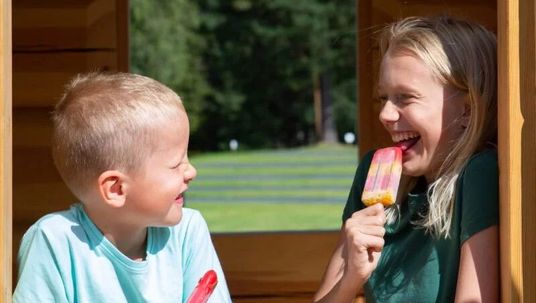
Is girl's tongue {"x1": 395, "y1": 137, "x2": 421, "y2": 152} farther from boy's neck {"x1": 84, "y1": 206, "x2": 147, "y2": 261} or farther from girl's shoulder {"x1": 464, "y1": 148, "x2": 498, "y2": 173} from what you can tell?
boy's neck {"x1": 84, "y1": 206, "x2": 147, "y2": 261}

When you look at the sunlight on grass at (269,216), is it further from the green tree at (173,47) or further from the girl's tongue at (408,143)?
the girl's tongue at (408,143)

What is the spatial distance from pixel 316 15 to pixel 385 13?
23.5 m

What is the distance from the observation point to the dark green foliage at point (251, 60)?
26281mm

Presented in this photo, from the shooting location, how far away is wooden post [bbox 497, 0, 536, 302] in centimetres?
230

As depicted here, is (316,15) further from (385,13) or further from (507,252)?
(507,252)

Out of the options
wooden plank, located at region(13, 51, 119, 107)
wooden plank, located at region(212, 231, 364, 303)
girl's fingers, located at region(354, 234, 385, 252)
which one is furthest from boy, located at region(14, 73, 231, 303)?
wooden plank, located at region(212, 231, 364, 303)

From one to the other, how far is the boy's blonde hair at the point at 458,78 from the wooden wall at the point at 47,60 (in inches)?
86.6

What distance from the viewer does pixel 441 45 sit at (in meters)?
2.86

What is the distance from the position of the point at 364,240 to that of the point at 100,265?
0.68m

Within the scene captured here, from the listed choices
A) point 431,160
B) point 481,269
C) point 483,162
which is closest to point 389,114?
point 431,160

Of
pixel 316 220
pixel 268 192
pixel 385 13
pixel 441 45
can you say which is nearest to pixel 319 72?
pixel 268 192

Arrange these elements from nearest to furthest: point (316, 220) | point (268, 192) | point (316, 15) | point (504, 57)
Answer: point (504, 57)
point (316, 220)
point (268, 192)
point (316, 15)

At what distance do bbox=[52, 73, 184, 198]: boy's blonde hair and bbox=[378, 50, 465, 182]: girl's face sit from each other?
2.03ft

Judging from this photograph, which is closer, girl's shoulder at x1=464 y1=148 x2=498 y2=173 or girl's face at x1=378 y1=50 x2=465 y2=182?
girl's shoulder at x1=464 y1=148 x2=498 y2=173
